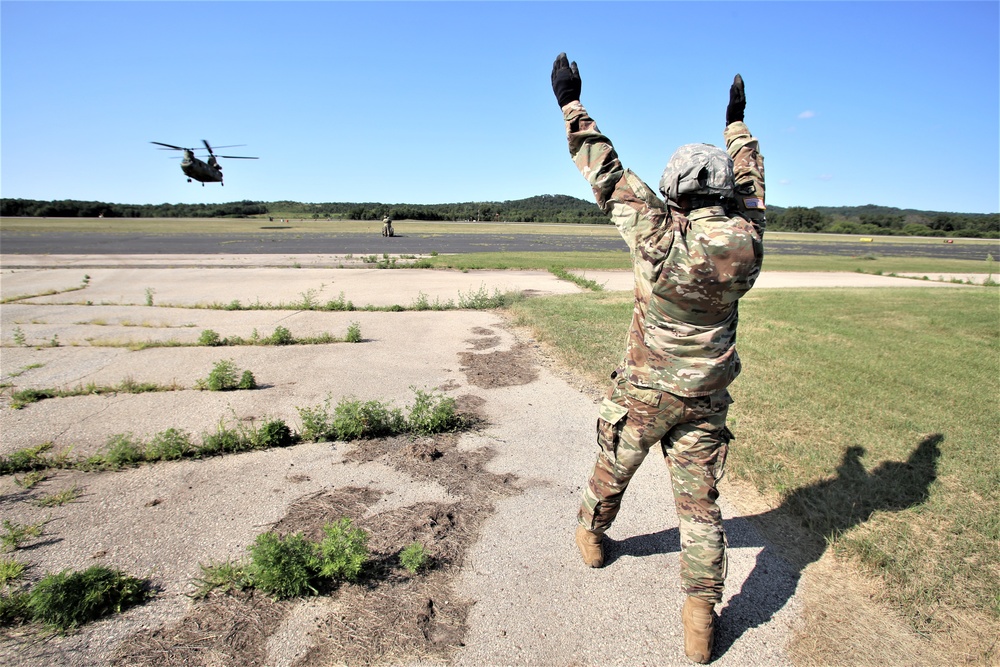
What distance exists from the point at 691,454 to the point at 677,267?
96 cm

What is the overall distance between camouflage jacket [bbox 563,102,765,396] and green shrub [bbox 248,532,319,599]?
2.09m

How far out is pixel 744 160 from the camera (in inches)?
121

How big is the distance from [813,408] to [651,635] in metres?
4.19

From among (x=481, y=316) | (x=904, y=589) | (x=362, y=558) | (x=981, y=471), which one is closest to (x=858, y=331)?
(x=981, y=471)

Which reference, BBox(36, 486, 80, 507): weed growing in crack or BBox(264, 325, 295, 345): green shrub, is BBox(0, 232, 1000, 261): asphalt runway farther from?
BBox(36, 486, 80, 507): weed growing in crack

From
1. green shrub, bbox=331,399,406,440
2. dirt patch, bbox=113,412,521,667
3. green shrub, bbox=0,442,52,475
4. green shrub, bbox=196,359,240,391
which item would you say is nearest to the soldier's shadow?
dirt patch, bbox=113,412,521,667

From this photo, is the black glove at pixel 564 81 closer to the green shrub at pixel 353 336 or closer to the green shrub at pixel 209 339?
the green shrub at pixel 353 336

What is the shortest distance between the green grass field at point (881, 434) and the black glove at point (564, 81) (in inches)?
129

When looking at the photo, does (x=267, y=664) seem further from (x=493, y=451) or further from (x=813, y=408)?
(x=813, y=408)

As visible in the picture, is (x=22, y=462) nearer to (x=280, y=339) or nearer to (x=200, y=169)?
(x=280, y=339)

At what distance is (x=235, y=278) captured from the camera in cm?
1808

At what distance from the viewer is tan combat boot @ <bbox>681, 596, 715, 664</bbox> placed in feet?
8.49

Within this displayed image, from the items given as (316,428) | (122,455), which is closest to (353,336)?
(316,428)

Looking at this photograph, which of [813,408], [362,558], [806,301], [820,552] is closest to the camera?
[362,558]
